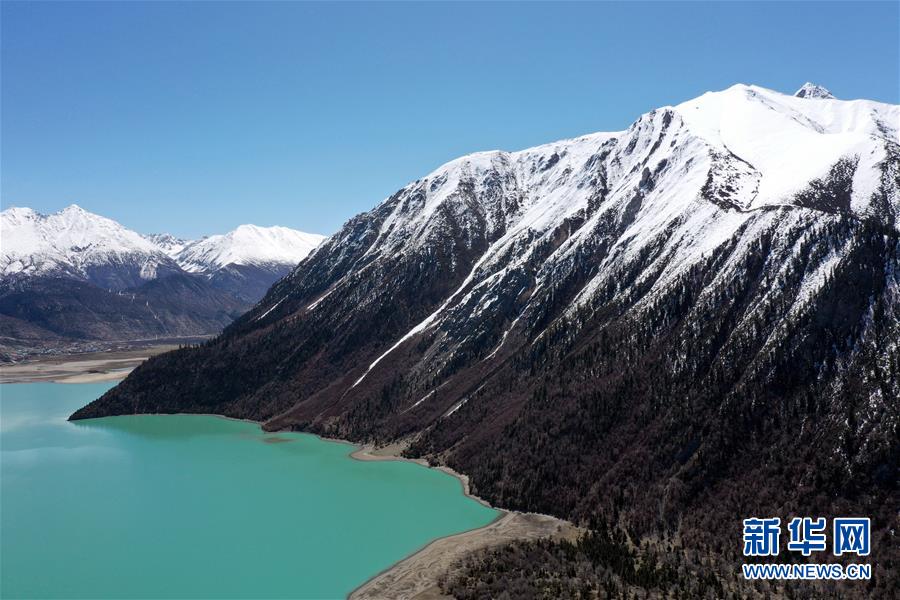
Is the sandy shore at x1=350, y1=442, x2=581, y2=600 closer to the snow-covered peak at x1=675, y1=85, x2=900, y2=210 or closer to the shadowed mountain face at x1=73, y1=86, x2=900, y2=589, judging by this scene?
the shadowed mountain face at x1=73, y1=86, x2=900, y2=589

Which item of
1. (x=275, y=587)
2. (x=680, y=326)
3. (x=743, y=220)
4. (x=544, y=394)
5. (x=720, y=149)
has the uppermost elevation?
(x=720, y=149)

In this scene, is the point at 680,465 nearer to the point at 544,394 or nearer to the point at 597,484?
the point at 597,484

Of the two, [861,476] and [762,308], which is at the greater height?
[762,308]

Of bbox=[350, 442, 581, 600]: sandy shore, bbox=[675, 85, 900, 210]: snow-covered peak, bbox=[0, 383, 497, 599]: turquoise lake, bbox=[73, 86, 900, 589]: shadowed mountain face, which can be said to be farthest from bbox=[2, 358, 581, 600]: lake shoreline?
bbox=[675, 85, 900, 210]: snow-covered peak

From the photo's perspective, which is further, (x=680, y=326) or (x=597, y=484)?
(x=680, y=326)

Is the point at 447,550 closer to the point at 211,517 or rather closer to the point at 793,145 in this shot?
the point at 211,517

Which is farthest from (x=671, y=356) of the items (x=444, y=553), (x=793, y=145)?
(x=793, y=145)

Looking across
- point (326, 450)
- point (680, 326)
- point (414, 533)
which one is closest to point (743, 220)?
point (680, 326)
